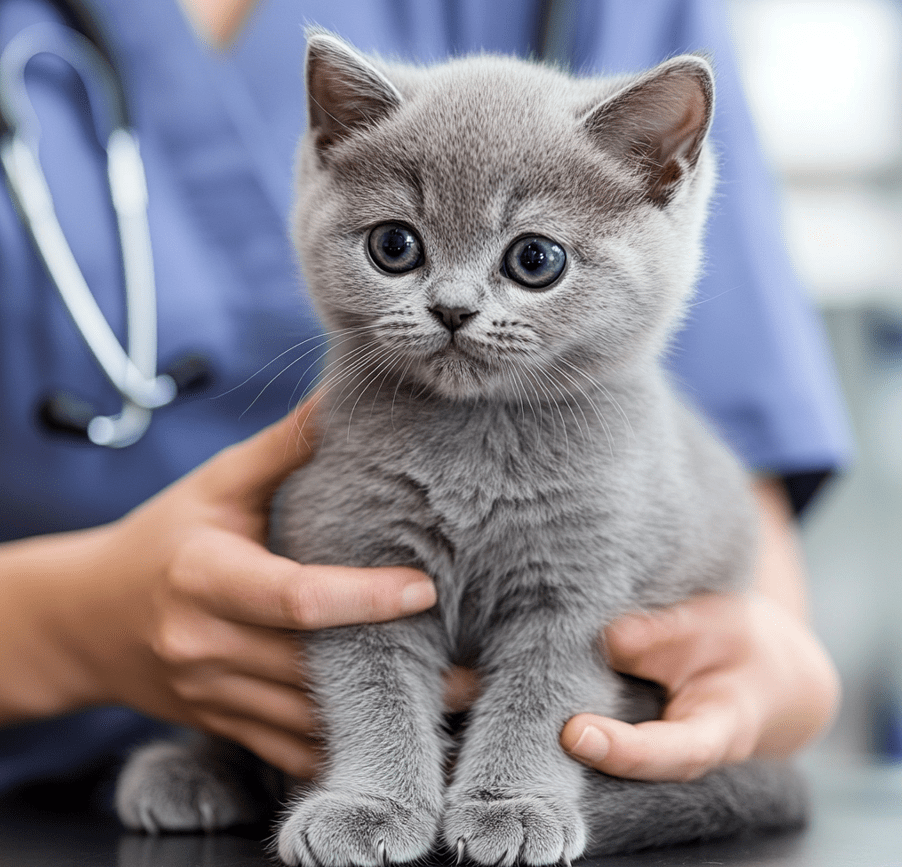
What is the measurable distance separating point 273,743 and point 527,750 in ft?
0.84

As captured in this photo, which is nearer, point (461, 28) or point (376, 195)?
point (376, 195)

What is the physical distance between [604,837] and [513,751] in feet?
0.34

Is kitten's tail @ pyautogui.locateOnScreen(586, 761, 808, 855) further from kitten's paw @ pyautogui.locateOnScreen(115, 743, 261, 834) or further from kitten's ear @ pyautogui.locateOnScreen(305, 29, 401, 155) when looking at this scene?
kitten's ear @ pyautogui.locateOnScreen(305, 29, 401, 155)

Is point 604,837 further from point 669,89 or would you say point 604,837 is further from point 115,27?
point 115,27

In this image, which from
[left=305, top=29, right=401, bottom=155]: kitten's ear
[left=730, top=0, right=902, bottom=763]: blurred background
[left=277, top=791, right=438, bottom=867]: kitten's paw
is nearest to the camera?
[left=277, top=791, right=438, bottom=867]: kitten's paw

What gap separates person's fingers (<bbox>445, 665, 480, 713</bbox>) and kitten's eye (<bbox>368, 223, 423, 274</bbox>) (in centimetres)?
37

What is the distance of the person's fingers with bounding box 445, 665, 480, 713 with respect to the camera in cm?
83

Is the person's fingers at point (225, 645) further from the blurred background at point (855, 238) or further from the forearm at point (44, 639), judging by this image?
the blurred background at point (855, 238)

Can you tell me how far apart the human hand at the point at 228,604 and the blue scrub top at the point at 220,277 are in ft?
0.88

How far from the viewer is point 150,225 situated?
4.06ft

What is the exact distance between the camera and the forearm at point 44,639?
41.9 inches

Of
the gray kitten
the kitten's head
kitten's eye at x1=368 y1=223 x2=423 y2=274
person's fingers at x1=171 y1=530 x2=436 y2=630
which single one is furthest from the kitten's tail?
kitten's eye at x1=368 y1=223 x2=423 y2=274

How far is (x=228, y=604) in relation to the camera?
83 cm

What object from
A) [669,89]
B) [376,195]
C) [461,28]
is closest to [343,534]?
[376,195]
